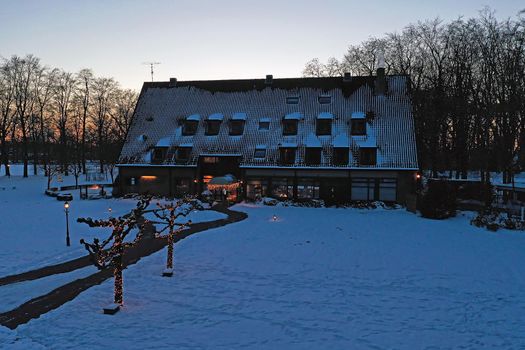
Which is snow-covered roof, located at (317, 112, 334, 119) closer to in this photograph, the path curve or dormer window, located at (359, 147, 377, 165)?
dormer window, located at (359, 147, 377, 165)

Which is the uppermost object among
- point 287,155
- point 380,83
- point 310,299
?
point 380,83

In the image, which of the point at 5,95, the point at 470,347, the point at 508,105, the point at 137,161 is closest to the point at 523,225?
the point at 508,105

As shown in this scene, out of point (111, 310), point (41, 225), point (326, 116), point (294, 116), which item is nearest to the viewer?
A: point (111, 310)

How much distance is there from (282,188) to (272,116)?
738 centimetres

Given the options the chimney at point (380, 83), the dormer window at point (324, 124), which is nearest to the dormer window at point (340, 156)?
the dormer window at point (324, 124)

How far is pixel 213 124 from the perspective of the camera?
36.9 meters

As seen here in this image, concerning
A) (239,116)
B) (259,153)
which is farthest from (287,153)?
(239,116)

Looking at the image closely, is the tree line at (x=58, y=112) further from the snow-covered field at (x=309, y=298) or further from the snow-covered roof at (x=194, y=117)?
the snow-covered field at (x=309, y=298)

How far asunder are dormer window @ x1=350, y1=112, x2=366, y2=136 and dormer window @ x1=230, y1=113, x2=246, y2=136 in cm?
1023

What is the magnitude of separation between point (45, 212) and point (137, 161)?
33.3 feet

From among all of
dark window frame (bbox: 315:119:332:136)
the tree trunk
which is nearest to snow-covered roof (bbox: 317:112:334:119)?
dark window frame (bbox: 315:119:332:136)

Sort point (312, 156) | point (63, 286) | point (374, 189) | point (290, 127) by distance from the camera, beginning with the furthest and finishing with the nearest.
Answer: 1. point (290, 127)
2. point (312, 156)
3. point (374, 189)
4. point (63, 286)

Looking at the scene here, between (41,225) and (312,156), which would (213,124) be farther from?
(41,225)

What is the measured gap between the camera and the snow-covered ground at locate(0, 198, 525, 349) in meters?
9.88
